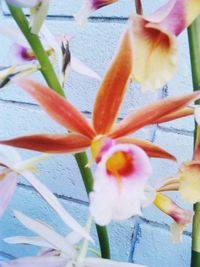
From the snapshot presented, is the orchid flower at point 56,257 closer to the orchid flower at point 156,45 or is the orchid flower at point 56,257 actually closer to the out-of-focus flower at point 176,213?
the out-of-focus flower at point 176,213

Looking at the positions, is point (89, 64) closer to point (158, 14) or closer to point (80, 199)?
point (80, 199)

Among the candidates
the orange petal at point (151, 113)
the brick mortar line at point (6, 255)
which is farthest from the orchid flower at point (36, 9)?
the brick mortar line at point (6, 255)

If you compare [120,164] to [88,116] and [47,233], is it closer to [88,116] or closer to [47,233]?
[47,233]

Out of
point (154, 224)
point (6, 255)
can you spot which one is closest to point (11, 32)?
point (154, 224)

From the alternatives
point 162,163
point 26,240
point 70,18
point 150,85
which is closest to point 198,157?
point 150,85

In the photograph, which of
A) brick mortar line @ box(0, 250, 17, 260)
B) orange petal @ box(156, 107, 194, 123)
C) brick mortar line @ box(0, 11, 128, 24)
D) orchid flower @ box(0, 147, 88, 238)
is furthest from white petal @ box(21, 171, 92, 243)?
brick mortar line @ box(0, 250, 17, 260)

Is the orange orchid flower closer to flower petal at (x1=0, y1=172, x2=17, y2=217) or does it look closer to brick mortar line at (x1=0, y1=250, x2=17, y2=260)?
flower petal at (x1=0, y1=172, x2=17, y2=217)

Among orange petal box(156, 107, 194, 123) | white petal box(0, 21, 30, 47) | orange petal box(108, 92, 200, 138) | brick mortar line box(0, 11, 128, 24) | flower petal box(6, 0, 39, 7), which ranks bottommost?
orange petal box(108, 92, 200, 138)
